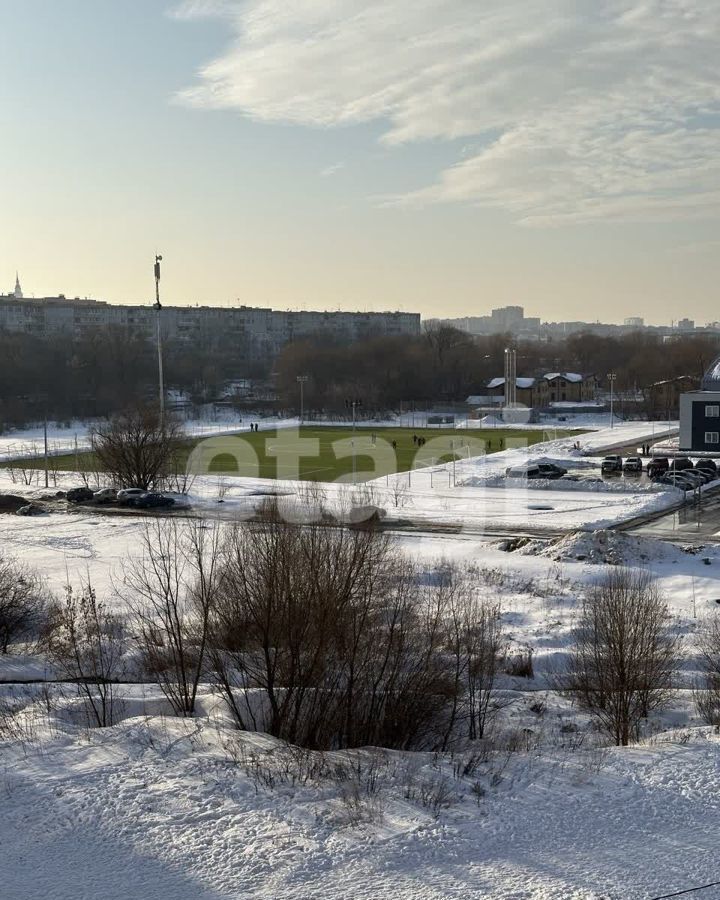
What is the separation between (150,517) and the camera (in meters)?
35.9

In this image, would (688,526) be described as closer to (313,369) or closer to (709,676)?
(709,676)

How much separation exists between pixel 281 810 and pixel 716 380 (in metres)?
52.7

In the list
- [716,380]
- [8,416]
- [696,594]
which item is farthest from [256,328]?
[696,594]

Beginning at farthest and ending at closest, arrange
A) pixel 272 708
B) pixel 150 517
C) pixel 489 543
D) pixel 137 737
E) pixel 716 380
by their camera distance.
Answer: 1. pixel 716 380
2. pixel 150 517
3. pixel 489 543
4. pixel 272 708
5. pixel 137 737

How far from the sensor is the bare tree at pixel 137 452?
42.0 m

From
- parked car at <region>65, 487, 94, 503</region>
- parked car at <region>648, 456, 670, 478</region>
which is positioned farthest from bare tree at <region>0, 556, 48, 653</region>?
parked car at <region>648, 456, 670, 478</region>

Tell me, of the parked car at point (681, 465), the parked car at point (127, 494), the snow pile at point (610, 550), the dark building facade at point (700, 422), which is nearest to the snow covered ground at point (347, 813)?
the snow pile at point (610, 550)

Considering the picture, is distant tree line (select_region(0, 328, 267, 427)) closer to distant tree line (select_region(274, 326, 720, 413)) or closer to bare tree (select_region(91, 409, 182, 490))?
distant tree line (select_region(274, 326, 720, 413))

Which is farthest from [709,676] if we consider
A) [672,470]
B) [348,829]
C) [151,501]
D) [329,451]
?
[329,451]

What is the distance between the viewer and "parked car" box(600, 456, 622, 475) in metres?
44.5

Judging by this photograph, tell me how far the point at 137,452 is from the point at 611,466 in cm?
2210

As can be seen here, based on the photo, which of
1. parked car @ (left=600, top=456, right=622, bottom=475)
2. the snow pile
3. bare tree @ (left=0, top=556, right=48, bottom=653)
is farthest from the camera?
parked car @ (left=600, top=456, right=622, bottom=475)

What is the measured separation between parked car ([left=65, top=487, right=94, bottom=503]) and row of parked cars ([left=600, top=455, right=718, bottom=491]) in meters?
23.3

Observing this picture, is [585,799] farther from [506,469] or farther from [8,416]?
[8,416]
